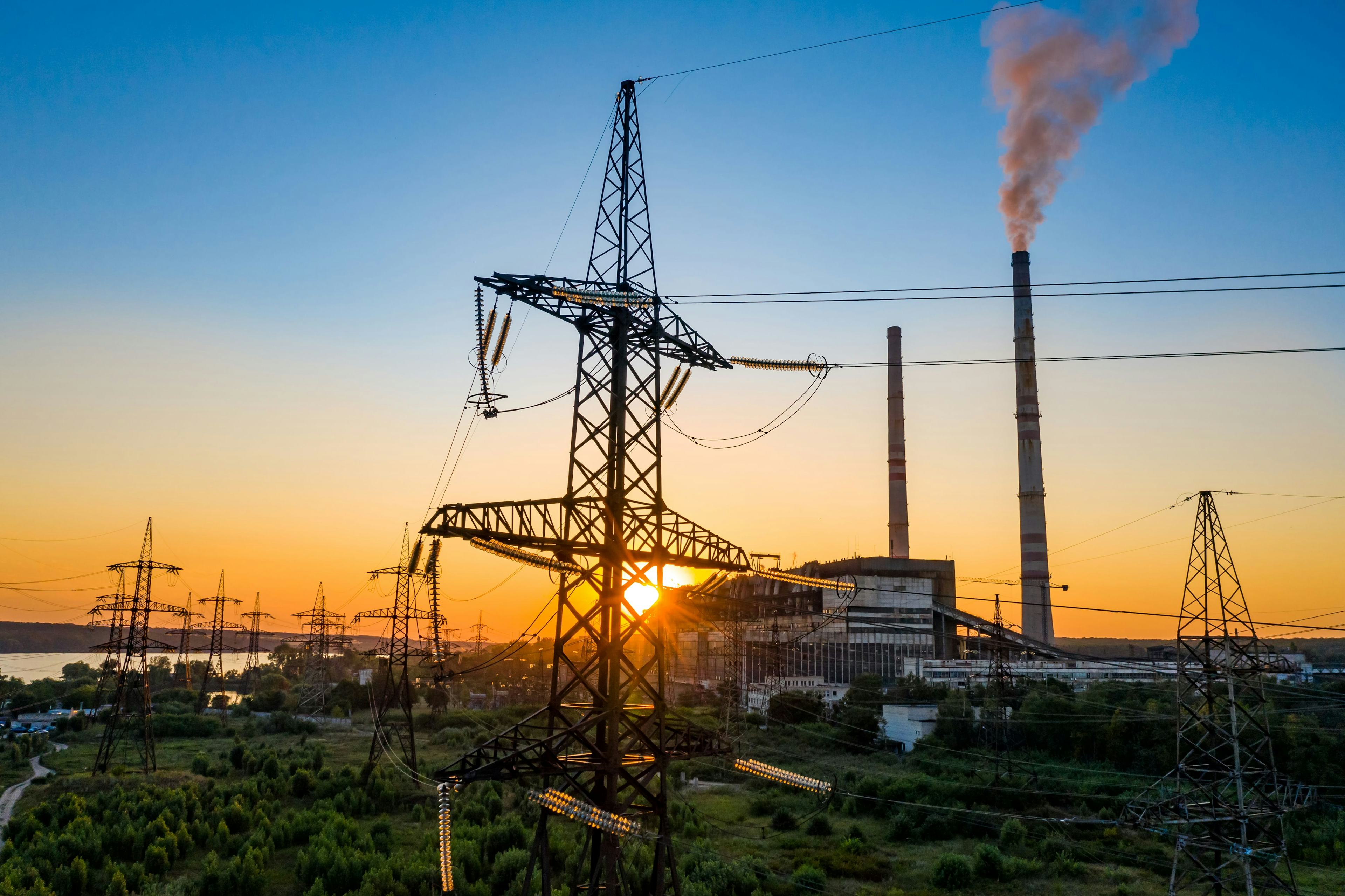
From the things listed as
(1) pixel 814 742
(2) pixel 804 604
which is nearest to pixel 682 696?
(2) pixel 804 604

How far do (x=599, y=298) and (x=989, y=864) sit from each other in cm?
3041

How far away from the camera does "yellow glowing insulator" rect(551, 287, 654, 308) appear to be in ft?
67.7


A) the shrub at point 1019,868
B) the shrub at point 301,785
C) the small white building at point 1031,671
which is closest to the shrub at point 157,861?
the shrub at point 301,785

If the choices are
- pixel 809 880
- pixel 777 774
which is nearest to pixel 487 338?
pixel 777 774

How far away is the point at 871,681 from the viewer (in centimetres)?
8638

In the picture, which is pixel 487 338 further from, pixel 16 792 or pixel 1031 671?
pixel 1031 671

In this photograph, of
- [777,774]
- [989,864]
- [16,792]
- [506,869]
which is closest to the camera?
[777,774]

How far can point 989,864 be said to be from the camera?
122ft

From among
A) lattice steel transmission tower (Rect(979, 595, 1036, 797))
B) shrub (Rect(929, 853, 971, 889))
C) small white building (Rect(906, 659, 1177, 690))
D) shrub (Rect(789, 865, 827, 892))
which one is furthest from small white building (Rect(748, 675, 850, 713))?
shrub (Rect(789, 865, 827, 892))

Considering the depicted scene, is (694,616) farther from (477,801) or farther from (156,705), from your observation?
(156,705)

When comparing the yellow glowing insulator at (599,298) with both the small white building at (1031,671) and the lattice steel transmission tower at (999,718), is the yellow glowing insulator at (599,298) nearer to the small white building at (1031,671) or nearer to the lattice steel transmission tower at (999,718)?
the lattice steel transmission tower at (999,718)

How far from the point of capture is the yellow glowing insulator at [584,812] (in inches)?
669

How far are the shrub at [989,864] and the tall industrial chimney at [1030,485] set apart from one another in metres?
43.0

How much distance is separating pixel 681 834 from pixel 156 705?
228ft
